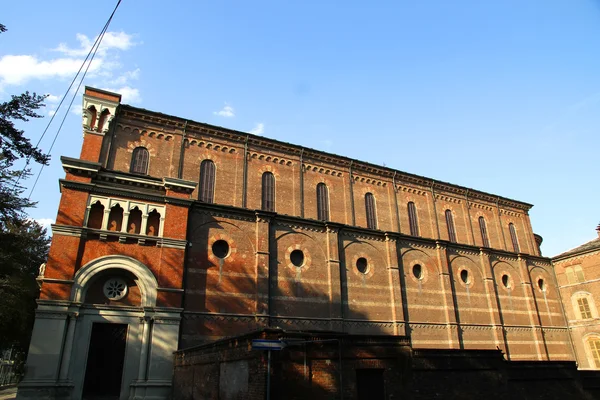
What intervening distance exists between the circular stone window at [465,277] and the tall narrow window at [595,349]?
40.7 ft

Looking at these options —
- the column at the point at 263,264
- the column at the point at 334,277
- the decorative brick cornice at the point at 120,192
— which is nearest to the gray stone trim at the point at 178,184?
the decorative brick cornice at the point at 120,192

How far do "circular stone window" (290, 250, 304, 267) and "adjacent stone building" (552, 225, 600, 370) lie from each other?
1016 inches

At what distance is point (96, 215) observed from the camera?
1838cm

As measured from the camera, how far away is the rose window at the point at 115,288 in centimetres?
1772

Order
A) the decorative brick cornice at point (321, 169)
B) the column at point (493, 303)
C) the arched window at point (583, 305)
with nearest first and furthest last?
the decorative brick cornice at point (321, 169)
the column at point (493, 303)
the arched window at point (583, 305)

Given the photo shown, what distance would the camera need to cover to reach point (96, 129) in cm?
2227

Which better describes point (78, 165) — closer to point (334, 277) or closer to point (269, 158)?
point (269, 158)

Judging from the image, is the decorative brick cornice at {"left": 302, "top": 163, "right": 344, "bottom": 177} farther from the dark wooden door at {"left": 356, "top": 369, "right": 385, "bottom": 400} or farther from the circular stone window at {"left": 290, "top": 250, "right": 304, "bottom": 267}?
the dark wooden door at {"left": 356, "top": 369, "right": 385, "bottom": 400}

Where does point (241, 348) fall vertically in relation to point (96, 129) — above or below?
below

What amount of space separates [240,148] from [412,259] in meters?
13.8

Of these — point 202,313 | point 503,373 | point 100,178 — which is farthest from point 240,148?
point 503,373

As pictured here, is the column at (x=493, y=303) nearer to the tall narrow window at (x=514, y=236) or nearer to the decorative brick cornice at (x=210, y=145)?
the tall narrow window at (x=514, y=236)

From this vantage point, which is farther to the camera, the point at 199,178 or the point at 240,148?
the point at 240,148

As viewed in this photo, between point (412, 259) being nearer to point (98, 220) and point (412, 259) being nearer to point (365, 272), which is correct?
point (365, 272)
